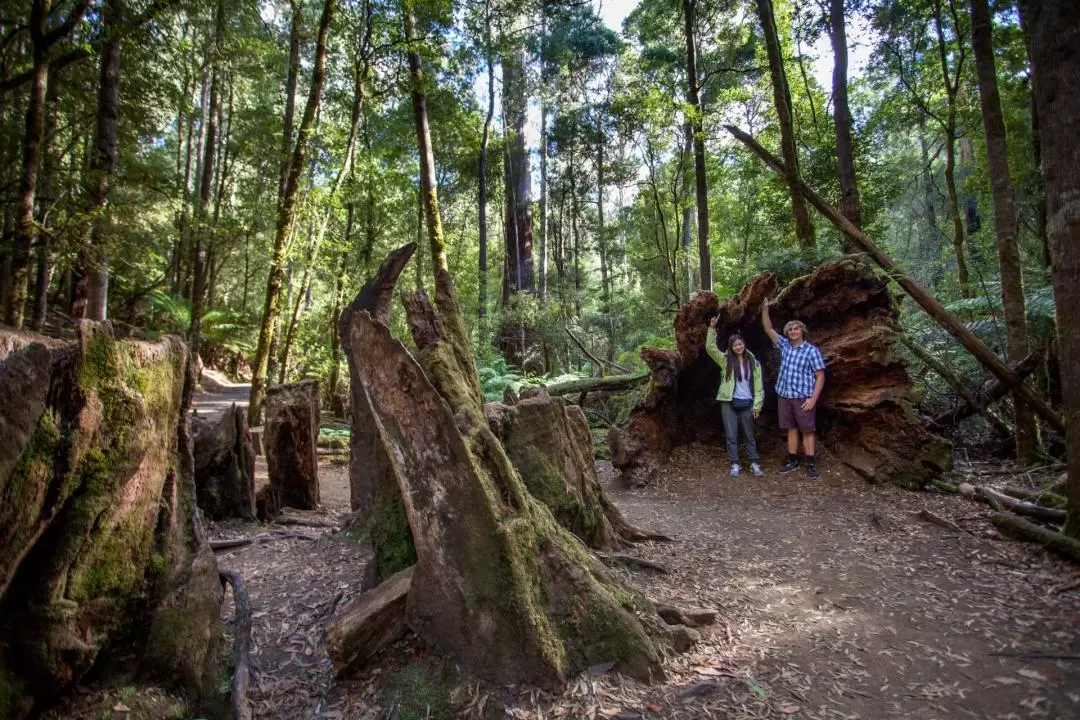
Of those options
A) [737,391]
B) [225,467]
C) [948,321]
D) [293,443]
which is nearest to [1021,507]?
[948,321]

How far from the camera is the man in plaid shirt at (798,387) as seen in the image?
23.3ft

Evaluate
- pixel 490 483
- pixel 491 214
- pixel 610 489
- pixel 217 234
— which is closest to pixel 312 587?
pixel 490 483

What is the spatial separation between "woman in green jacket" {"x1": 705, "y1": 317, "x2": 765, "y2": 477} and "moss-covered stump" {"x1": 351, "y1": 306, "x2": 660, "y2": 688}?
17.7 ft

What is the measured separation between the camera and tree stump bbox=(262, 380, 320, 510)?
600cm

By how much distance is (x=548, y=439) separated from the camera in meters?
4.33

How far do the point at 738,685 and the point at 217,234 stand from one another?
1154 cm

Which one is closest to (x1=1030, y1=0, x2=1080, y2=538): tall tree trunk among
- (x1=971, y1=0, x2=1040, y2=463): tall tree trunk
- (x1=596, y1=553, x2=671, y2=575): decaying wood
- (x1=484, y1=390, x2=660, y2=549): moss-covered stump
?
(x1=971, y1=0, x2=1040, y2=463): tall tree trunk

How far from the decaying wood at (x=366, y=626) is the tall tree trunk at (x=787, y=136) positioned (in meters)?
8.42

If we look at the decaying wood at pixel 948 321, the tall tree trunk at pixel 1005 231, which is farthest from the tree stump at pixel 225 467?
the tall tree trunk at pixel 1005 231

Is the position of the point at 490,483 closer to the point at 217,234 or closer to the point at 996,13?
the point at 217,234

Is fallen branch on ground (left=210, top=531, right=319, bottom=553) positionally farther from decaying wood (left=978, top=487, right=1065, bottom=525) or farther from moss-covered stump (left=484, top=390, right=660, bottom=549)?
decaying wood (left=978, top=487, right=1065, bottom=525)

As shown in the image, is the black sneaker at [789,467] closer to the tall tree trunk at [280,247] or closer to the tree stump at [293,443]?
the tree stump at [293,443]

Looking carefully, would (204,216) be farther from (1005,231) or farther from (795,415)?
(1005,231)

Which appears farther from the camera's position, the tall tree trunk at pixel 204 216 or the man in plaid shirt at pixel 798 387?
the tall tree trunk at pixel 204 216
